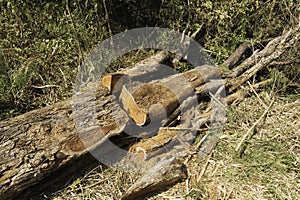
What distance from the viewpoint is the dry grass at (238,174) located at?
7.65 feet

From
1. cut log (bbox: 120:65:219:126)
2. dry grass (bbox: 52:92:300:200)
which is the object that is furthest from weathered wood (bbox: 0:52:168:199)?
dry grass (bbox: 52:92:300:200)

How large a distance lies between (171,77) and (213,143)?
0.62 m

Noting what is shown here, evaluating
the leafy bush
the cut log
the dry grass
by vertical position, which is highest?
the leafy bush

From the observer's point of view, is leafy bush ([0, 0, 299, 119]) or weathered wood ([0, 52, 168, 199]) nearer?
weathered wood ([0, 52, 168, 199])

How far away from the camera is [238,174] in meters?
2.43

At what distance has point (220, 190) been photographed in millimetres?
2346

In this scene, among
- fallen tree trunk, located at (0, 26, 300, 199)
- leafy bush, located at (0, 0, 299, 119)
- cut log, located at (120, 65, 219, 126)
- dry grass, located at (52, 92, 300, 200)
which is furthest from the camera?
leafy bush, located at (0, 0, 299, 119)

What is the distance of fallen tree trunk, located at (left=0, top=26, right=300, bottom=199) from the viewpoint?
7.07ft

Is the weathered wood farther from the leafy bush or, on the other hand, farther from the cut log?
the leafy bush

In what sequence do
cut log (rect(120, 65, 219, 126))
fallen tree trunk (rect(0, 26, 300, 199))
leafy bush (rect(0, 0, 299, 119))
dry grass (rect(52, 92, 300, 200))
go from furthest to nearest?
leafy bush (rect(0, 0, 299, 119)), cut log (rect(120, 65, 219, 126)), dry grass (rect(52, 92, 300, 200)), fallen tree trunk (rect(0, 26, 300, 199))

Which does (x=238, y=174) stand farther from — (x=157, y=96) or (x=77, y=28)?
(x=77, y=28)

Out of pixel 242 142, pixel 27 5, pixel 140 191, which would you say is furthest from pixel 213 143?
pixel 27 5

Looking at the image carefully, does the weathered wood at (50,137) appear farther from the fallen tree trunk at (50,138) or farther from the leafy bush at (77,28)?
the leafy bush at (77,28)

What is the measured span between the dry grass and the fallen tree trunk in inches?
6.7
